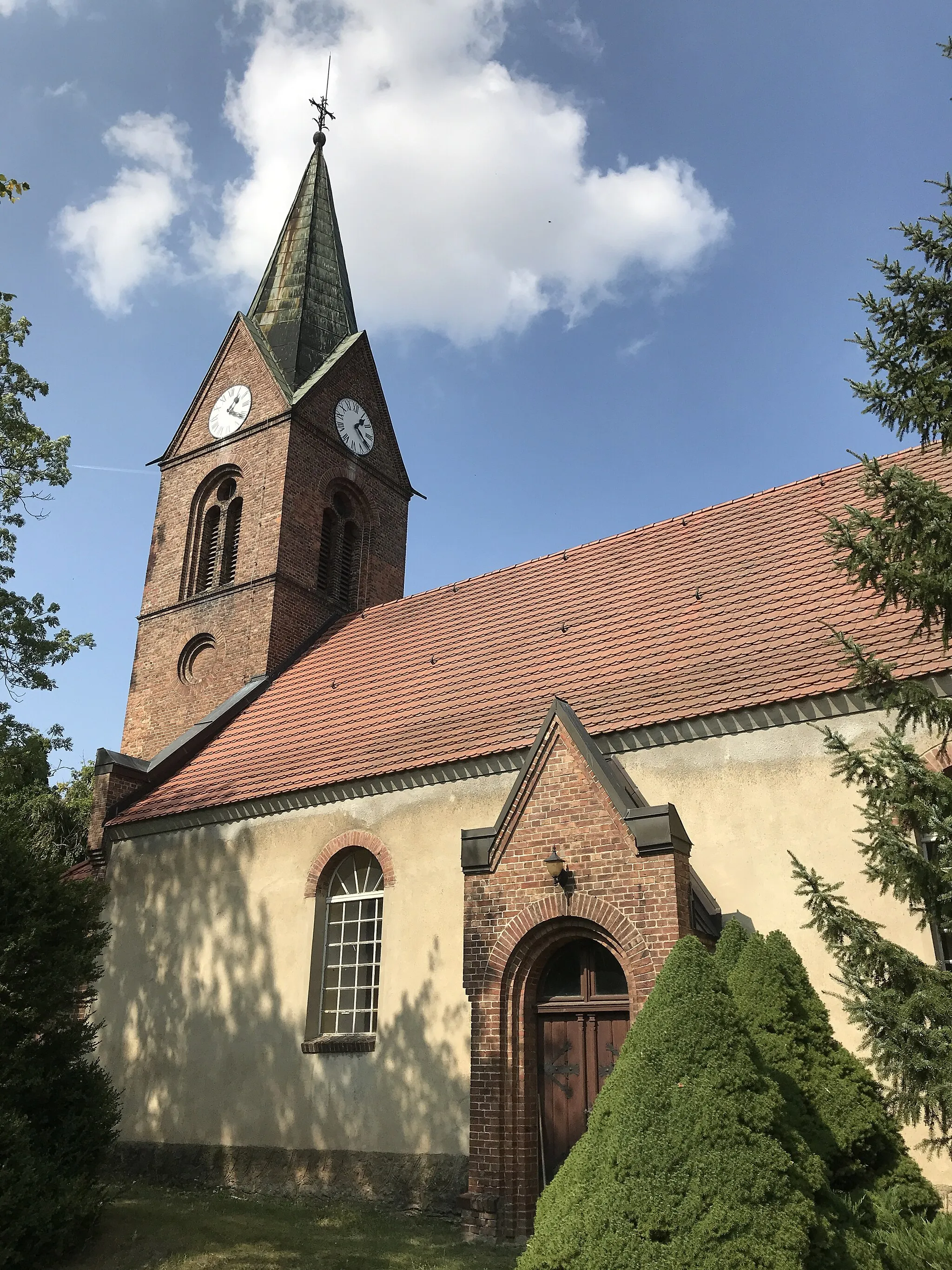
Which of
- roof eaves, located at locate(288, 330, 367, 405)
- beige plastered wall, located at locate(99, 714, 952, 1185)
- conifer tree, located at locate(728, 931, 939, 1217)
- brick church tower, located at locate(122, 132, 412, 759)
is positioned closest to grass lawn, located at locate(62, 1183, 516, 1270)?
beige plastered wall, located at locate(99, 714, 952, 1185)

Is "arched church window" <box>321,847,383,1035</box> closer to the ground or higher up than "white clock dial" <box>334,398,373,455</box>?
closer to the ground

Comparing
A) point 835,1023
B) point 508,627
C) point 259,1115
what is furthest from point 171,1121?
point 835,1023

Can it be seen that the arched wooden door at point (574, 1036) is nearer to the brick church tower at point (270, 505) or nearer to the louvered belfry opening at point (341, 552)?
the brick church tower at point (270, 505)

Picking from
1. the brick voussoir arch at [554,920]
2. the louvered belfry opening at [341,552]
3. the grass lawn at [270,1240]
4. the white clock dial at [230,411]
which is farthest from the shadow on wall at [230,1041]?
the white clock dial at [230,411]

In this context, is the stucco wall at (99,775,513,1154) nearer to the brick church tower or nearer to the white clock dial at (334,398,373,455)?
the brick church tower

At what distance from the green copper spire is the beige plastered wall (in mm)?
11908

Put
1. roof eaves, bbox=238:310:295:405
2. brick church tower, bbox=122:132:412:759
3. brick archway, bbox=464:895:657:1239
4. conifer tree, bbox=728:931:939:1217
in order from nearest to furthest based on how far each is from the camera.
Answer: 1. conifer tree, bbox=728:931:939:1217
2. brick archway, bbox=464:895:657:1239
3. brick church tower, bbox=122:132:412:759
4. roof eaves, bbox=238:310:295:405

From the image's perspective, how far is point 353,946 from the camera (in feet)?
45.6

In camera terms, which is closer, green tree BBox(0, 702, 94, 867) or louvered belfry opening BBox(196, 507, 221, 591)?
green tree BBox(0, 702, 94, 867)

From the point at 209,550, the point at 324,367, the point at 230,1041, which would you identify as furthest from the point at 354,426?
the point at 230,1041

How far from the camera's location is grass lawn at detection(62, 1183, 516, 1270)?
8789 millimetres

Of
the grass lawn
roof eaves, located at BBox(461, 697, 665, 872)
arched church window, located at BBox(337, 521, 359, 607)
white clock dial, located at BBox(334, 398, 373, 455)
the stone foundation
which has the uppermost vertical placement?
white clock dial, located at BBox(334, 398, 373, 455)

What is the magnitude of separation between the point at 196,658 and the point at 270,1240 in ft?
44.7

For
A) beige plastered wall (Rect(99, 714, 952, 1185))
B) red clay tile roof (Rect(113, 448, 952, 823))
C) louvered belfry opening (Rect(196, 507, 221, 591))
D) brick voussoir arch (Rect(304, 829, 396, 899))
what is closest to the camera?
beige plastered wall (Rect(99, 714, 952, 1185))
